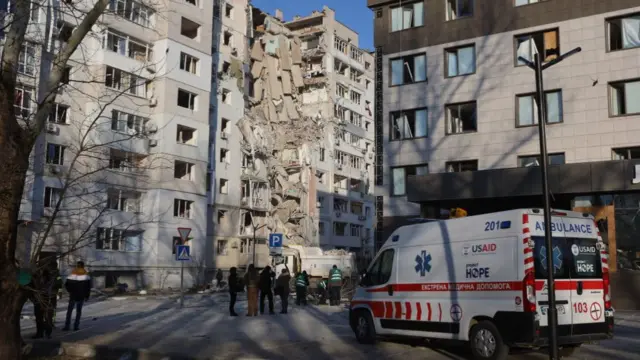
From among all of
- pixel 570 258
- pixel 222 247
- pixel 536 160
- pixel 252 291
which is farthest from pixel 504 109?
pixel 222 247

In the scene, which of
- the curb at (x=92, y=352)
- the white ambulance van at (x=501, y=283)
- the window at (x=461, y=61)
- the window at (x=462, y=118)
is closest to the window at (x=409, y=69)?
the window at (x=461, y=61)

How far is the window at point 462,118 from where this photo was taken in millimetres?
29422

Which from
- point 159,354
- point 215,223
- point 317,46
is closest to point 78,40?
point 159,354

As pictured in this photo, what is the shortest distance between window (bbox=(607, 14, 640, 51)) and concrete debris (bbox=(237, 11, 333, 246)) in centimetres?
3854

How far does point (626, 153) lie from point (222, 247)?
36.3 m

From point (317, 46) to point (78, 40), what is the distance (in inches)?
2513

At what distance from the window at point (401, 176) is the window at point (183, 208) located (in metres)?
19.9

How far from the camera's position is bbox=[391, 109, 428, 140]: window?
101ft

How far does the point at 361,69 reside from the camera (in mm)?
77500

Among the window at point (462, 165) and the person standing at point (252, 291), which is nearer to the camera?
the person standing at point (252, 291)

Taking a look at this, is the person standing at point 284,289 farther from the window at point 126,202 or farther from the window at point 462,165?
the window at point 126,202

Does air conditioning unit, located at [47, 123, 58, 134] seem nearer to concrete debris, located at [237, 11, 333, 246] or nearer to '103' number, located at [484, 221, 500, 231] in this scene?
concrete debris, located at [237, 11, 333, 246]

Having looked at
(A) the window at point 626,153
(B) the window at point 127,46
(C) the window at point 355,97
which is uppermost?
(C) the window at point 355,97

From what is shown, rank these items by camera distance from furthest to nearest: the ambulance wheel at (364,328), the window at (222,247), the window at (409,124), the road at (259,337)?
the window at (222,247)
the window at (409,124)
the ambulance wheel at (364,328)
the road at (259,337)
